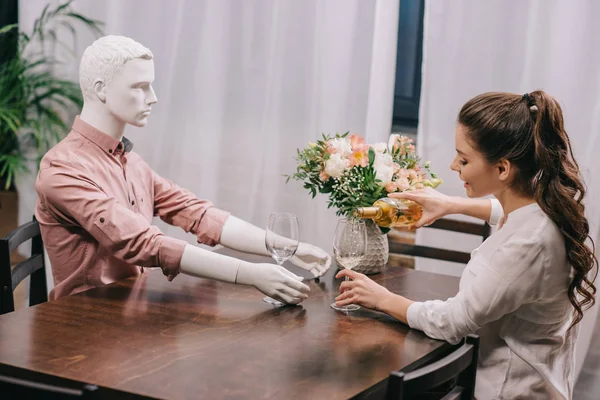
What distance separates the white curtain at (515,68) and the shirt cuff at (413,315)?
4.58 ft

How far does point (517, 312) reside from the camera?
1.84 m

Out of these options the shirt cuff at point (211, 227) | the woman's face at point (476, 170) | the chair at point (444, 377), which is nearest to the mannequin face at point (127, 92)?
the shirt cuff at point (211, 227)

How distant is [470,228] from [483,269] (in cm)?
105

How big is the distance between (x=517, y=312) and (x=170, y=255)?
2.73 ft

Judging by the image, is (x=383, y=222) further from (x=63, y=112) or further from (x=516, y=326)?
(x=63, y=112)

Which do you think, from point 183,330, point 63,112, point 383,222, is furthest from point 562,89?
point 63,112

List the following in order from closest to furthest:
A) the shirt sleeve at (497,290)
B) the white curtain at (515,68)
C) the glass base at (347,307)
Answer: the shirt sleeve at (497,290)
the glass base at (347,307)
the white curtain at (515,68)

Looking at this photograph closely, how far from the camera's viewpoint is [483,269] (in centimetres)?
176

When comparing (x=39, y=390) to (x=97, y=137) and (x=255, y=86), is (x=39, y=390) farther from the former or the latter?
(x=255, y=86)

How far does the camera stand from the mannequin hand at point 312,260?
2246 mm

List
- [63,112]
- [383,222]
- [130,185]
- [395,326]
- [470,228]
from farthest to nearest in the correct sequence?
1. [63,112]
2. [470,228]
3. [130,185]
4. [383,222]
5. [395,326]

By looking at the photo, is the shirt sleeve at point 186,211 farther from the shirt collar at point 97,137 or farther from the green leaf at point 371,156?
the green leaf at point 371,156

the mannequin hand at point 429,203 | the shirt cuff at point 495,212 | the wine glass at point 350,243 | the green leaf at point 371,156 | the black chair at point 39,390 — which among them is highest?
the green leaf at point 371,156

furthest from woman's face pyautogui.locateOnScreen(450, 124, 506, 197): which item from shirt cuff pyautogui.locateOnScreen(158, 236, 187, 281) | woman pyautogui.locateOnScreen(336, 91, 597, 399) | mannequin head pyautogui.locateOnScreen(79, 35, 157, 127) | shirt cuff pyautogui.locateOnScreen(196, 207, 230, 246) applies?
mannequin head pyautogui.locateOnScreen(79, 35, 157, 127)
